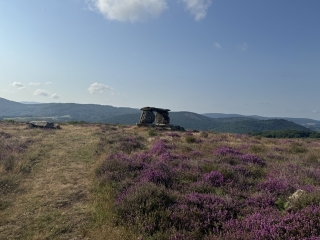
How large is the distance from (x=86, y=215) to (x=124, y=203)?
4.14 feet

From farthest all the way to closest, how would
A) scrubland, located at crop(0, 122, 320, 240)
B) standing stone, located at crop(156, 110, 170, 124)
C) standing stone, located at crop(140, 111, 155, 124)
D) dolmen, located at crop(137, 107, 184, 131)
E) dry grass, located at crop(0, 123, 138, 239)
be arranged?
standing stone, located at crop(156, 110, 170, 124), standing stone, located at crop(140, 111, 155, 124), dolmen, located at crop(137, 107, 184, 131), dry grass, located at crop(0, 123, 138, 239), scrubland, located at crop(0, 122, 320, 240)

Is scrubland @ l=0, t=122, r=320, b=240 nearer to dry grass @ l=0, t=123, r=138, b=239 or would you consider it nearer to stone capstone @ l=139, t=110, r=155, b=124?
dry grass @ l=0, t=123, r=138, b=239

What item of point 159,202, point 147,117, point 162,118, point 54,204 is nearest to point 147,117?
point 147,117

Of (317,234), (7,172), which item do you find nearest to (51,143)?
(7,172)

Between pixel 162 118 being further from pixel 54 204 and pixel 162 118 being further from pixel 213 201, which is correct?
pixel 213 201

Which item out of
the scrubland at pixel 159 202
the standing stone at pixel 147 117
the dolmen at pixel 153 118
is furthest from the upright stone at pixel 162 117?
the scrubland at pixel 159 202

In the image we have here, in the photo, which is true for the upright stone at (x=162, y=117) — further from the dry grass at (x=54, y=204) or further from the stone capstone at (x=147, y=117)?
the dry grass at (x=54, y=204)

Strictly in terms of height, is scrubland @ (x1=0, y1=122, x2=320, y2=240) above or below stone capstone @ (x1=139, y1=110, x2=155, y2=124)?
below

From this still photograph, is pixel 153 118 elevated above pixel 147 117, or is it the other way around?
pixel 147 117

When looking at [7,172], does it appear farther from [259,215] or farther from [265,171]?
[265,171]

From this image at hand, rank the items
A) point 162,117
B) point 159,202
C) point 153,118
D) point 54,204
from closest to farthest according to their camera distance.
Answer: point 159,202 → point 54,204 → point 153,118 → point 162,117

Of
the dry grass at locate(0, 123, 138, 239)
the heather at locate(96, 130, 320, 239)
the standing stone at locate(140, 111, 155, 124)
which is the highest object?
the standing stone at locate(140, 111, 155, 124)

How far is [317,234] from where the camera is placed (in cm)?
496

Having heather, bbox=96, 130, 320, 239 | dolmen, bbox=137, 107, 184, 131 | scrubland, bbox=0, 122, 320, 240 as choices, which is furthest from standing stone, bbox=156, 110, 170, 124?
heather, bbox=96, 130, 320, 239
